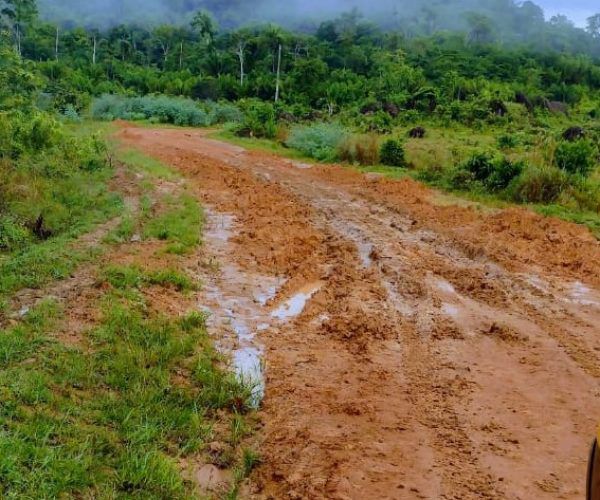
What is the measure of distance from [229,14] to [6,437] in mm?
118476

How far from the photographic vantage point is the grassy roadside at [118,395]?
3178mm

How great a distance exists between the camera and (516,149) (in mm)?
17734

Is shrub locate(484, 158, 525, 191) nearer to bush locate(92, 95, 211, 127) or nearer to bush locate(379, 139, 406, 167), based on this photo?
bush locate(379, 139, 406, 167)

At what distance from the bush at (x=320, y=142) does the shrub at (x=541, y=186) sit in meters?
6.45

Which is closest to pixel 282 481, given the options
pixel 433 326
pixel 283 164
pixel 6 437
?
pixel 6 437

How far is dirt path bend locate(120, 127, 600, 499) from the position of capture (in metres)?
3.44

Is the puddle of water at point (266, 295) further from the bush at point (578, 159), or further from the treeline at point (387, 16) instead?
the treeline at point (387, 16)

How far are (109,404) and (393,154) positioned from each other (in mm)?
12679

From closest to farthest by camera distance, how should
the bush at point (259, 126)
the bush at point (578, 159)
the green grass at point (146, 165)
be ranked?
1. the bush at point (578, 159)
2. the green grass at point (146, 165)
3. the bush at point (259, 126)

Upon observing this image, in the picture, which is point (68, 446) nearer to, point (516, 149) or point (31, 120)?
A: point (31, 120)

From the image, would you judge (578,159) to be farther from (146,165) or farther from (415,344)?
(146,165)

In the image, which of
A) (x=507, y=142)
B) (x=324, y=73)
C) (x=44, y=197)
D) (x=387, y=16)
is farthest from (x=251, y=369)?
(x=387, y=16)

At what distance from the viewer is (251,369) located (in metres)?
4.68

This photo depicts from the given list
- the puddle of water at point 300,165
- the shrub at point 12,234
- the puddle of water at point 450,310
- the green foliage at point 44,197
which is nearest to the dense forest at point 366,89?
the green foliage at point 44,197
